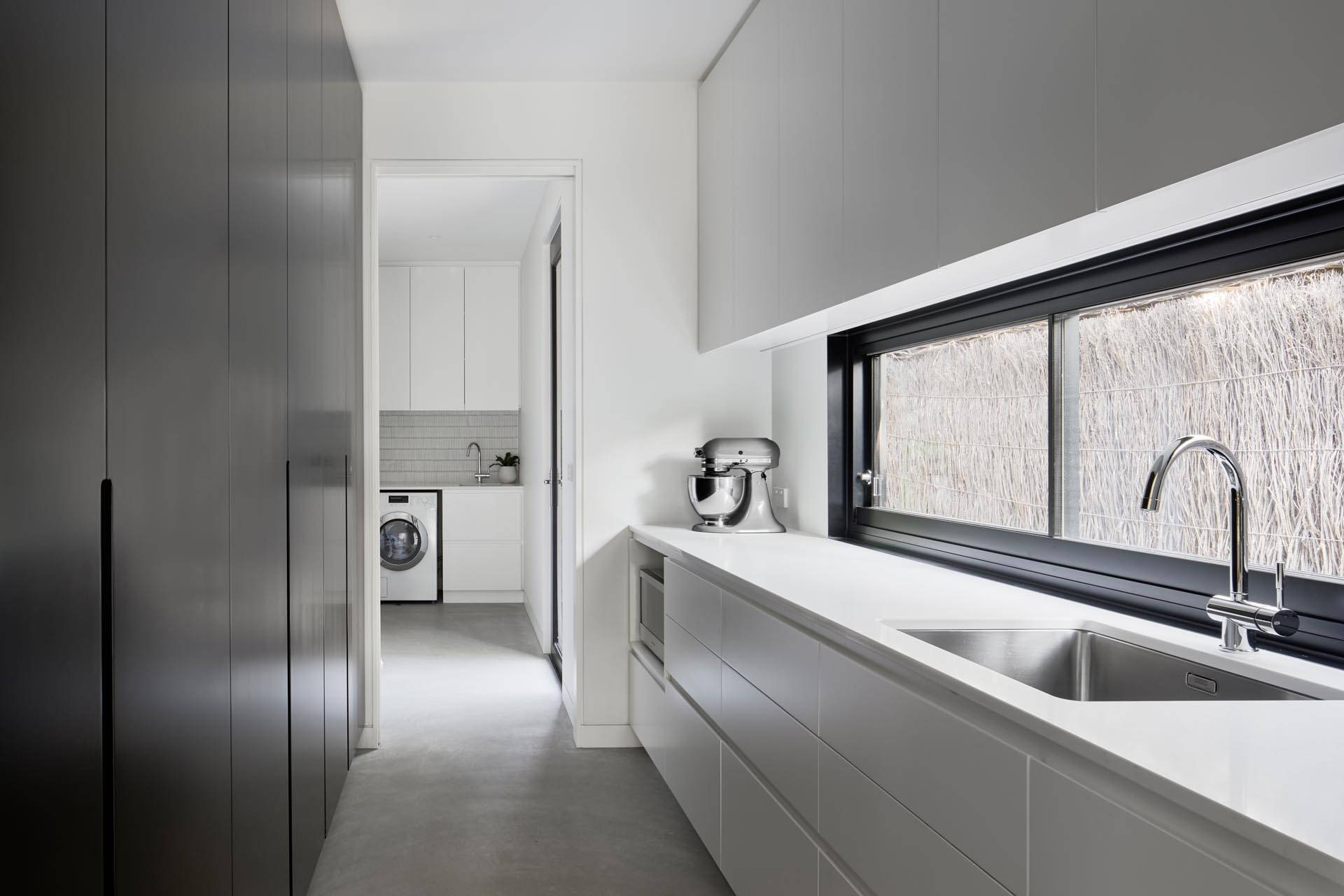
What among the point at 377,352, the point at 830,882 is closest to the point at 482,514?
the point at 377,352

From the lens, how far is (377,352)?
3.64 metres

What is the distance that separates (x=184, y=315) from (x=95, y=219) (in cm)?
34

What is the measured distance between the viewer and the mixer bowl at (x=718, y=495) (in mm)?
3418

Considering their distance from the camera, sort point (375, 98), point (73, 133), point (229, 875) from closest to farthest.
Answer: point (73, 133)
point (229, 875)
point (375, 98)

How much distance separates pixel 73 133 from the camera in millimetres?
976

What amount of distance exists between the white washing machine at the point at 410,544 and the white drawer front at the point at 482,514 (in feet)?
0.37

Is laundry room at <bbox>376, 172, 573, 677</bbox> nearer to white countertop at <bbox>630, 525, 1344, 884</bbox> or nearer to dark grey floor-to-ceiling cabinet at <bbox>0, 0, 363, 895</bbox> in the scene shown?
dark grey floor-to-ceiling cabinet at <bbox>0, 0, 363, 895</bbox>

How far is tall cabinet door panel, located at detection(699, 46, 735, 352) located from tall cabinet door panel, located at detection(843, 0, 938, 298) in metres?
1.10

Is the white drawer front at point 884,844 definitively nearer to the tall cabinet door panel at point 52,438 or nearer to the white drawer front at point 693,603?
the white drawer front at point 693,603

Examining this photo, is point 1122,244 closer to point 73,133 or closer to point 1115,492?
point 1115,492

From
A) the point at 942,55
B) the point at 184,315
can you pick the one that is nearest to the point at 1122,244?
the point at 942,55

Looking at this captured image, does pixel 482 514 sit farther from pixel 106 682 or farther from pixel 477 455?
pixel 106 682

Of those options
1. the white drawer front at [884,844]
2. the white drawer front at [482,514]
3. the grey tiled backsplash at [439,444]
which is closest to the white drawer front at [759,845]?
the white drawer front at [884,844]

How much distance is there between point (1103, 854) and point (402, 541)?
6484 mm
